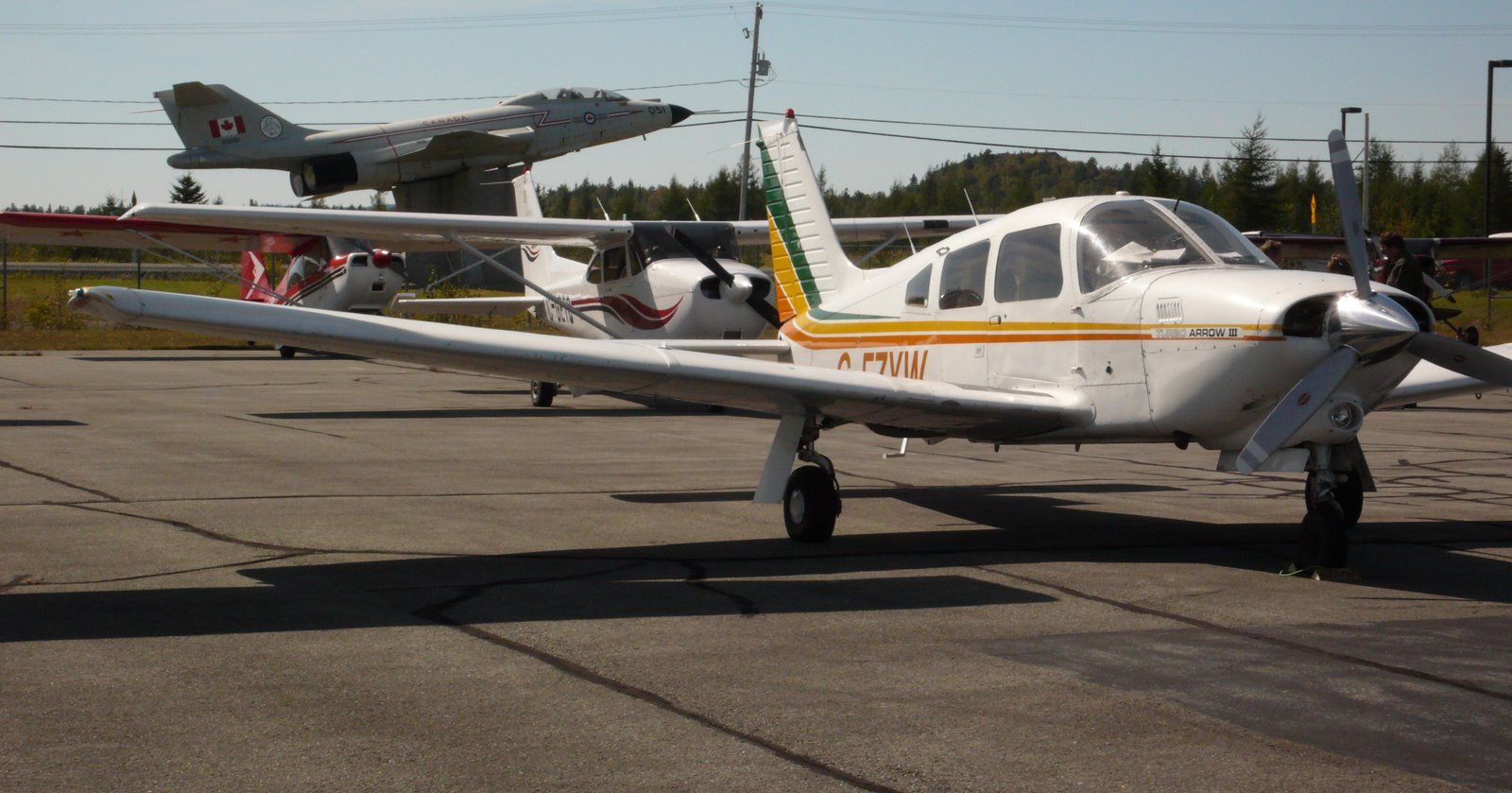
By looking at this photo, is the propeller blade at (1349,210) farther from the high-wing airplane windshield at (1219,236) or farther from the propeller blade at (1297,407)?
the high-wing airplane windshield at (1219,236)

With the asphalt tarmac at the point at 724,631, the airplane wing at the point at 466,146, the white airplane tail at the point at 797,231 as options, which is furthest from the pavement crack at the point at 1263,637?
the airplane wing at the point at 466,146

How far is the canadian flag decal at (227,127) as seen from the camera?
205 ft

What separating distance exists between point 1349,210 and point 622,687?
15.5 feet

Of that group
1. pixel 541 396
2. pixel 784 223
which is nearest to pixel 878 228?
pixel 541 396

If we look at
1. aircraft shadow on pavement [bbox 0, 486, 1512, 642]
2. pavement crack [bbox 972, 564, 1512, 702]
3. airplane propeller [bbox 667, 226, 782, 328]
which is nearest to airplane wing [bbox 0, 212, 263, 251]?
airplane propeller [bbox 667, 226, 782, 328]

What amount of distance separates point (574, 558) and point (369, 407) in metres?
→ 12.7

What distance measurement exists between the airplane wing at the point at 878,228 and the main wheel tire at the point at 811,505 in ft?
43.8

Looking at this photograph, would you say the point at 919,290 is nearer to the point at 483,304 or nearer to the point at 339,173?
the point at 483,304

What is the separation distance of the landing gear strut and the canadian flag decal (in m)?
59.0

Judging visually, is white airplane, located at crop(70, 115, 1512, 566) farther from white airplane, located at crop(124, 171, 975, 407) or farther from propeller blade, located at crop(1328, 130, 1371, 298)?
white airplane, located at crop(124, 171, 975, 407)

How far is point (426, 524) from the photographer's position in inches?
376

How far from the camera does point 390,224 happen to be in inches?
800

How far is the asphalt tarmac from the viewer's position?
14.5ft

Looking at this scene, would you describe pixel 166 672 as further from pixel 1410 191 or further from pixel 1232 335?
pixel 1410 191
